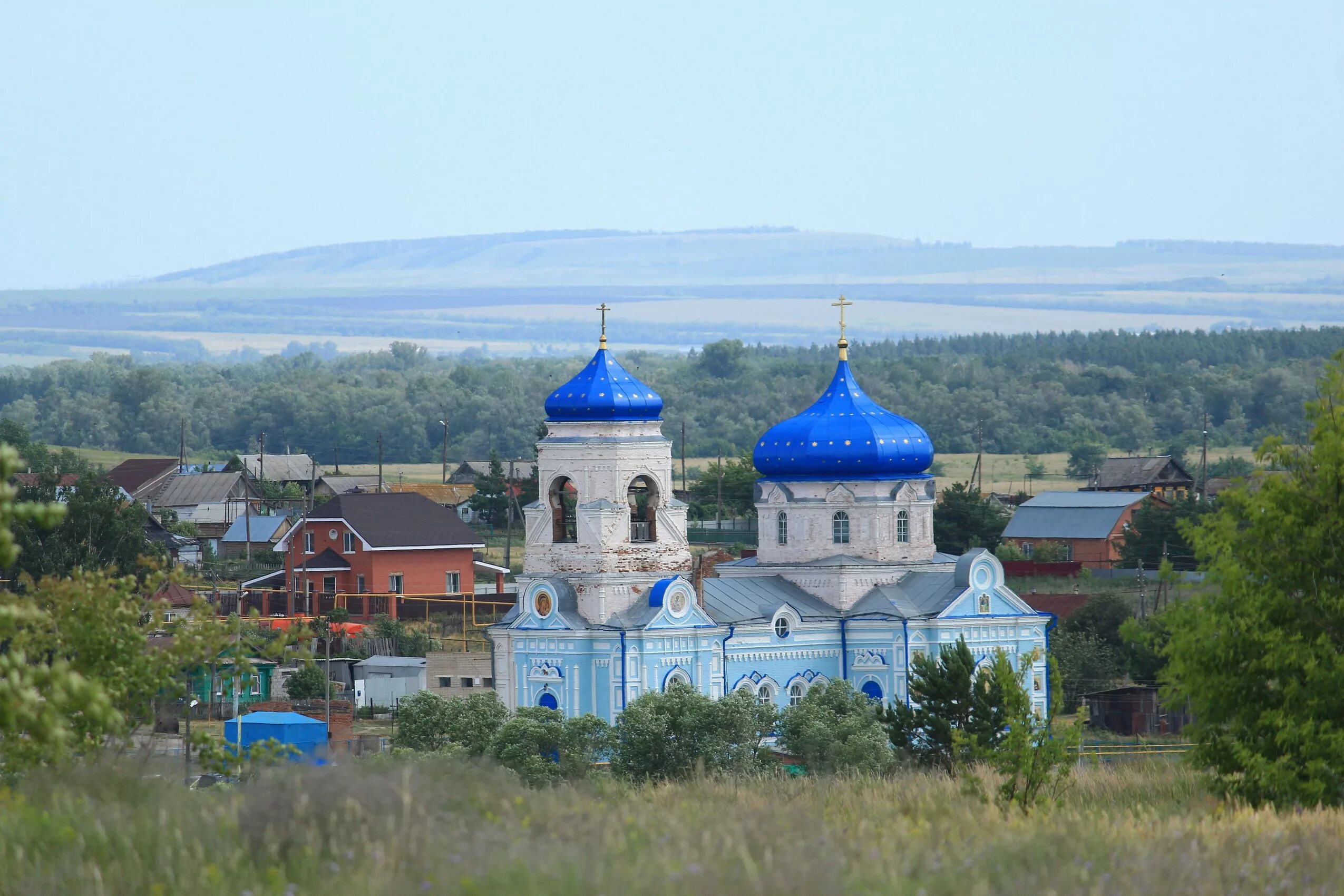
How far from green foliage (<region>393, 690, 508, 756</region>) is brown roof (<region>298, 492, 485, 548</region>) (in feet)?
74.0

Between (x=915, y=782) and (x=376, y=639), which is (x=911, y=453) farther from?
(x=915, y=782)

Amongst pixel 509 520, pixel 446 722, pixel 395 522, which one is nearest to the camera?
pixel 446 722

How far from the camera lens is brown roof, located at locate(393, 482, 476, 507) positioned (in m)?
69.2

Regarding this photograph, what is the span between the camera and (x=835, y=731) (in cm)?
2731

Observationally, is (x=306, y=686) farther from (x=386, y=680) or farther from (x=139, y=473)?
(x=139, y=473)

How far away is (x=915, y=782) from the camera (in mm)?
16266

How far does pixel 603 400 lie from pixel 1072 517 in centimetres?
2839

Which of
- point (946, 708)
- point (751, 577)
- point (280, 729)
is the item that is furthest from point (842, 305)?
point (280, 729)

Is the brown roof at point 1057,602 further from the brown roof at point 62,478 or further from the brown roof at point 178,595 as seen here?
the brown roof at point 62,478

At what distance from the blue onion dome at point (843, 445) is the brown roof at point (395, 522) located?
56.6 feet

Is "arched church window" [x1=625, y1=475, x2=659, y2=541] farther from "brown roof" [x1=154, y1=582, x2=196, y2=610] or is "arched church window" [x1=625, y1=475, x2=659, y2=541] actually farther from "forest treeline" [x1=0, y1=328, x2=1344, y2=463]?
"forest treeline" [x1=0, y1=328, x2=1344, y2=463]

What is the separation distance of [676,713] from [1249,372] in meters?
102

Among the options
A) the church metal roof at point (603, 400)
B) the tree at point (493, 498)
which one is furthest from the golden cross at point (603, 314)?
the tree at point (493, 498)

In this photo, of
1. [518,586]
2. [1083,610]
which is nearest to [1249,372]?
[1083,610]
